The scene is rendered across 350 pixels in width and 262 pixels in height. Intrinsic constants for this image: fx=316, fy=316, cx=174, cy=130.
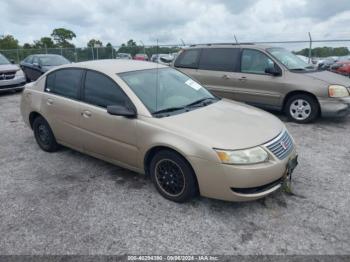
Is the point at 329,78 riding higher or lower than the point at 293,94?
higher

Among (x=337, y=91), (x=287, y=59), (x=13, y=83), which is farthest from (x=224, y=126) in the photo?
(x=13, y=83)

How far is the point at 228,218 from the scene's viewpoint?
322 cm

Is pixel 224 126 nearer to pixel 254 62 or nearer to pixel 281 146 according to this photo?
pixel 281 146

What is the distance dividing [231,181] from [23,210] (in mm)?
2257

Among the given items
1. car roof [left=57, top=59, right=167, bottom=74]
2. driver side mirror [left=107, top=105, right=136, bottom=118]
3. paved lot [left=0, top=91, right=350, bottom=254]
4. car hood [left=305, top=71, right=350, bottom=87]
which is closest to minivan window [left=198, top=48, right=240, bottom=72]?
car hood [left=305, top=71, right=350, bottom=87]

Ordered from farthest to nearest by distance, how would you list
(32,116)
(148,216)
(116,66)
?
(32,116), (116,66), (148,216)

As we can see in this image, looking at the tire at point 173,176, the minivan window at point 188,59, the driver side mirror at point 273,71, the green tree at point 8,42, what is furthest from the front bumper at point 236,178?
the green tree at point 8,42

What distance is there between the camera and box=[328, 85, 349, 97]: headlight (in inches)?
246

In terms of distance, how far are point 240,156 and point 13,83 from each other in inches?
402

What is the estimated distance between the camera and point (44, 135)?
510 cm

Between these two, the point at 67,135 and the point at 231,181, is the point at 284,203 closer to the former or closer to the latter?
the point at 231,181

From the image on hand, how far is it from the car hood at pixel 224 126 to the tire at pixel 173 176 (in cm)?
30

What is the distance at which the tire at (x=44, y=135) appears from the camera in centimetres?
496

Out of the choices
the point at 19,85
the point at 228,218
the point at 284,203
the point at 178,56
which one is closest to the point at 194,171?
the point at 228,218
